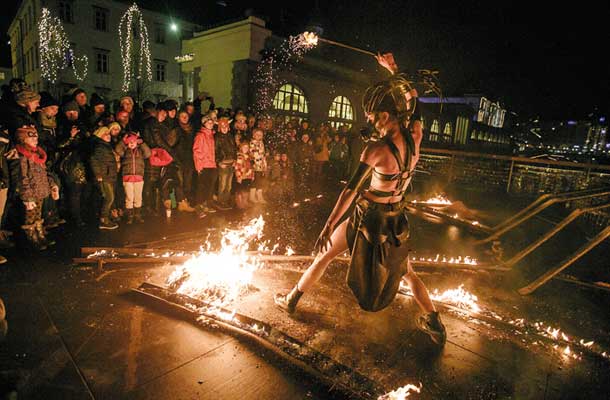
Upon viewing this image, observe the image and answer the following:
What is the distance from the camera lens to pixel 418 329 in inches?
139

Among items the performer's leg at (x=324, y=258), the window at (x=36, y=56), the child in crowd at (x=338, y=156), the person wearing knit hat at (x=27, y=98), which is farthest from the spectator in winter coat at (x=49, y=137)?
the window at (x=36, y=56)

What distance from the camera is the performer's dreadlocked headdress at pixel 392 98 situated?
3.21m

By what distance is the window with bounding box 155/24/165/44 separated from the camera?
3418cm

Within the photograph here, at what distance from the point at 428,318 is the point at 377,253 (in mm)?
876

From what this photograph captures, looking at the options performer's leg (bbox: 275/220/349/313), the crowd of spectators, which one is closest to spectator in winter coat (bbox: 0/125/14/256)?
the crowd of spectators

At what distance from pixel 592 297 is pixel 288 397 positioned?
454 centimetres

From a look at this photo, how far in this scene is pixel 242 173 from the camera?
8742 mm

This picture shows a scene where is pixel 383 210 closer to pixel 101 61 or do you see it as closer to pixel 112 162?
pixel 112 162

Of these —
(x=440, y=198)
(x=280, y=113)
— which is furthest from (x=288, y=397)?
(x=280, y=113)

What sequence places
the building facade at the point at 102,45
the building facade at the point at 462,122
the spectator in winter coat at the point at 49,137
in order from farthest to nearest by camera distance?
the building facade at the point at 462,122 < the building facade at the point at 102,45 < the spectator in winter coat at the point at 49,137

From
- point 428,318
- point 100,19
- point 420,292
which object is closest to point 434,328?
point 428,318

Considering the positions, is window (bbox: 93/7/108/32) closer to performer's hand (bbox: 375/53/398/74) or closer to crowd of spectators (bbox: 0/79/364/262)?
crowd of spectators (bbox: 0/79/364/262)

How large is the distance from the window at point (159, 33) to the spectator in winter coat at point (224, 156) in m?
32.2

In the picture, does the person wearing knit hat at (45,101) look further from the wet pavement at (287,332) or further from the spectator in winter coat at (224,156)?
the spectator in winter coat at (224,156)
